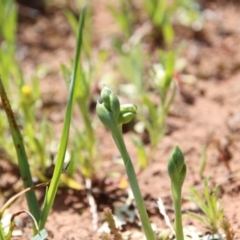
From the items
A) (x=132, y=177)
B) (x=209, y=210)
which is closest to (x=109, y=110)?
(x=132, y=177)

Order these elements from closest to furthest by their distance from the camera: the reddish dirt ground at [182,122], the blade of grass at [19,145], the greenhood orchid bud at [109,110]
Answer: the greenhood orchid bud at [109,110]
the blade of grass at [19,145]
the reddish dirt ground at [182,122]

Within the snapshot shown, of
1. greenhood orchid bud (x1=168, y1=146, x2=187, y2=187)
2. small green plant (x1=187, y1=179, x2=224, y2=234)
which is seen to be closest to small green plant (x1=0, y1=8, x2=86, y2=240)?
greenhood orchid bud (x1=168, y1=146, x2=187, y2=187)

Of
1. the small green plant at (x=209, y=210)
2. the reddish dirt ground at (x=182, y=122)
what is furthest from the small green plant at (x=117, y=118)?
the reddish dirt ground at (x=182, y=122)

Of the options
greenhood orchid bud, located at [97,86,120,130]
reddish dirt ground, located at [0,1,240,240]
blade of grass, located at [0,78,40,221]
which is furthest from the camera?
reddish dirt ground, located at [0,1,240,240]

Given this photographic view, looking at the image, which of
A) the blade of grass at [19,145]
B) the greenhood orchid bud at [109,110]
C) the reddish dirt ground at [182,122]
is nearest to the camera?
the greenhood orchid bud at [109,110]

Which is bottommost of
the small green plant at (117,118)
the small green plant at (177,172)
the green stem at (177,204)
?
the green stem at (177,204)

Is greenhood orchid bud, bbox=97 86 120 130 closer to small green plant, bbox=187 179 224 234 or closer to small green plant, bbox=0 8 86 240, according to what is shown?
small green plant, bbox=0 8 86 240

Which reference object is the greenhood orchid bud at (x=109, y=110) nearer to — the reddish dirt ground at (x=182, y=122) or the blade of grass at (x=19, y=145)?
the blade of grass at (x=19, y=145)

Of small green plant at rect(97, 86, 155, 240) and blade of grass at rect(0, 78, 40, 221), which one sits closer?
small green plant at rect(97, 86, 155, 240)

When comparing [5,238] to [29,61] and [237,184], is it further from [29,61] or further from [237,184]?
[29,61]
